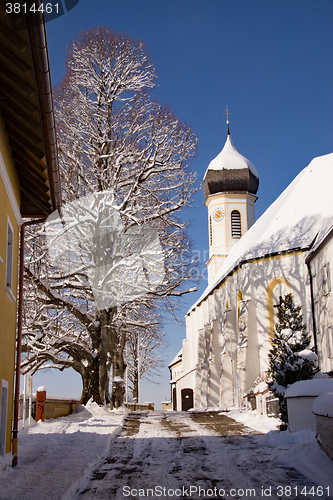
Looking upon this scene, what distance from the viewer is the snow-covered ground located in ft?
20.3

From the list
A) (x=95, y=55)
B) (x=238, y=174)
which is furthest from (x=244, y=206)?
(x=95, y=55)

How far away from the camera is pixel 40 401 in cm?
1418

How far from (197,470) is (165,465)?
662mm

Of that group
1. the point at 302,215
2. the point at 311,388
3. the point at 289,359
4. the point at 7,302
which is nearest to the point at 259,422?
the point at 289,359

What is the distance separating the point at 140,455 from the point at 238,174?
3881cm

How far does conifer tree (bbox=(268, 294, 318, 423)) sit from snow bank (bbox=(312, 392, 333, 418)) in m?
4.84

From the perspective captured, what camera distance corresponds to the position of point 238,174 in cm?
4588

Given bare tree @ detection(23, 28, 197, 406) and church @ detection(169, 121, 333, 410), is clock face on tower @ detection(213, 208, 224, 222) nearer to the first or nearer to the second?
church @ detection(169, 121, 333, 410)

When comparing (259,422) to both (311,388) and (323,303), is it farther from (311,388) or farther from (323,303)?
(323,303)

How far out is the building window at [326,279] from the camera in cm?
2009

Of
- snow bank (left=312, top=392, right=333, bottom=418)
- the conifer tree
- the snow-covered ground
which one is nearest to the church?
the conifer tree

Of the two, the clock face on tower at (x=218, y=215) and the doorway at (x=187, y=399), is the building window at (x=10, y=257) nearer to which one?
the clock face on tower at (x=218, y=215)

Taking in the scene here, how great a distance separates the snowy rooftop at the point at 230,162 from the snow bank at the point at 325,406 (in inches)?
1548

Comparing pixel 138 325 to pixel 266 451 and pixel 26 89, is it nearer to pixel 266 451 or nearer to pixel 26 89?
pixel 266 451
